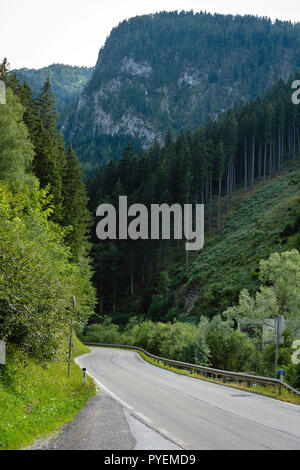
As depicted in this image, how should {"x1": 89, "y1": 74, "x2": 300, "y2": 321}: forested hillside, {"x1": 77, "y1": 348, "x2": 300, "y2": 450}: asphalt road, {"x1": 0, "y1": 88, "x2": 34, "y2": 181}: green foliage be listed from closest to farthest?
1. {"x1": 77, "y1": 348, "x2": 300, "y2": 450}: asphalt road
2. {"x1": 0, "y1": 88, "x2": 34, "y2": 181}: green foliage
3. {"x1": 89, "y1": 74, "x2": 300, "y2": 321}: forested hillside

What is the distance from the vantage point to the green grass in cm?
910

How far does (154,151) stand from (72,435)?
88892 mm

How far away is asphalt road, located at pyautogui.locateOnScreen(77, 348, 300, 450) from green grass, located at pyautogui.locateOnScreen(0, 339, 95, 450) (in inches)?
67.1

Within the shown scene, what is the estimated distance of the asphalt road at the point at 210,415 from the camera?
8.54 meters

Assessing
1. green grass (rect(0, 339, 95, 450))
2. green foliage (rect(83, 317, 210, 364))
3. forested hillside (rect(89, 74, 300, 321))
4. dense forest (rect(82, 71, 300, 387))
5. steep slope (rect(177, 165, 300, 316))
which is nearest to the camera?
green grass (rect(0, 339, 95, 450))

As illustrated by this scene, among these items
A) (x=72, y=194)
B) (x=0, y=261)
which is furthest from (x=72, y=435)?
(x=72, y=194)

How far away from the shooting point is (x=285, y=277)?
3772 cm

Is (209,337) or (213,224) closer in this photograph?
(209,337)
